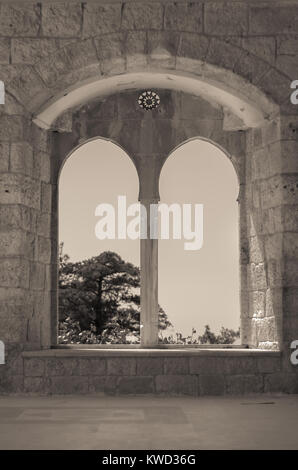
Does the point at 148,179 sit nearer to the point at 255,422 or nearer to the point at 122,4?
the point at 122,4

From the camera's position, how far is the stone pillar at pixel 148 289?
312 inches

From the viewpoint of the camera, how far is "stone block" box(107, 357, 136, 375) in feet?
22.0

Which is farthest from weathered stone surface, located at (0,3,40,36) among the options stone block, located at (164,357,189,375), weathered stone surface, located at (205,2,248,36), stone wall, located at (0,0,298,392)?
stone block, located at (164,357,189,375)

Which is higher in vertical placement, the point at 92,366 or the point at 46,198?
the point at 46,198

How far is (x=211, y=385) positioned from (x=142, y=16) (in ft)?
10.7

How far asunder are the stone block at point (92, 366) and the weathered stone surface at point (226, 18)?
3.01 m

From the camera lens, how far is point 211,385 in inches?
265

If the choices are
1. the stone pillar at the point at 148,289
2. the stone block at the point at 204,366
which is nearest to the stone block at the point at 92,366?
the stone block at the point at 204,366

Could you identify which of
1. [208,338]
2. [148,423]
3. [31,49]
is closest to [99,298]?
[208,338]

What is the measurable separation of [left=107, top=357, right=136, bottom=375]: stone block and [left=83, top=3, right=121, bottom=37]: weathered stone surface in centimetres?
283

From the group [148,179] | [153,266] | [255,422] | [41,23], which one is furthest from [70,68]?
[255,422]

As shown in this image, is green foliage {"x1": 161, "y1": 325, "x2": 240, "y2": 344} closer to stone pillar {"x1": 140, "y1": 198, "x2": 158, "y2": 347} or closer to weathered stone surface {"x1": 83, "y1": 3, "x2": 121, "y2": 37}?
stone pillar {"x1": 140, "y1": 198, "x2": 158, "y2": 347}

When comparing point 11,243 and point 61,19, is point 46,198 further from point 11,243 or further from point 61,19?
point 61,19

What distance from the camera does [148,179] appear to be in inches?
319
